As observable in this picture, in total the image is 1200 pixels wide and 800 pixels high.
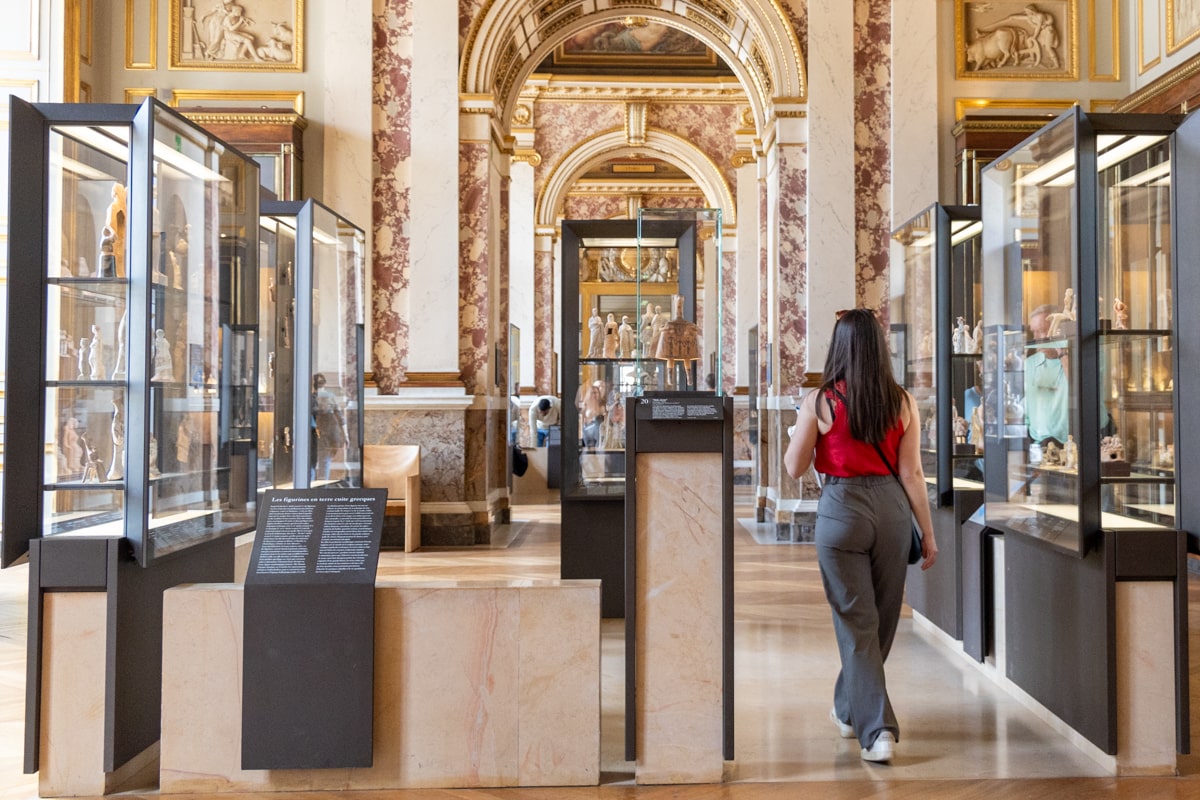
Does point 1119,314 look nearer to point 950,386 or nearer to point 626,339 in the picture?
point 950,386

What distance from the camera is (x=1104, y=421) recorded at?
13.9 feet

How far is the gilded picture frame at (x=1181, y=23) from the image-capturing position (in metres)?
9.17

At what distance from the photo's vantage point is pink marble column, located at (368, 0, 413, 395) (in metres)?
10.8

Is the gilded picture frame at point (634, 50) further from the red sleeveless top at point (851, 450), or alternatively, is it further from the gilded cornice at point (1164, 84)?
the red sleeveless top at point (851, 450)

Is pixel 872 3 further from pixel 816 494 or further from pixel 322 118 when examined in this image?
pixel 322 118

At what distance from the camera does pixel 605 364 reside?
6.52 m

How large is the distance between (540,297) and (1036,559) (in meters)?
18.3

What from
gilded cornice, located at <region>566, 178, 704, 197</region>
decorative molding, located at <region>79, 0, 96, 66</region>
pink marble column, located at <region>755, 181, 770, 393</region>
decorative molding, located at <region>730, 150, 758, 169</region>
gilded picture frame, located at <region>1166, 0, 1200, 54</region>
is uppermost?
gilded cornice, located at <region>566, 178, 704, 197</region>

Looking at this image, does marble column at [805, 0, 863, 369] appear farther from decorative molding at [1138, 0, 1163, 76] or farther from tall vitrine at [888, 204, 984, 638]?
tall vitrine at [888, 204, 984, 638]

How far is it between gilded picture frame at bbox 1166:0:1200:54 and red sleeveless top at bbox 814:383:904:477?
7339 millimetres

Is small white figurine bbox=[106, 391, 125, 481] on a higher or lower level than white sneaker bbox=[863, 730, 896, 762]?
higher

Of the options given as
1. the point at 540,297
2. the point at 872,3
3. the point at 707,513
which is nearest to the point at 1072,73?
the point at 872,3

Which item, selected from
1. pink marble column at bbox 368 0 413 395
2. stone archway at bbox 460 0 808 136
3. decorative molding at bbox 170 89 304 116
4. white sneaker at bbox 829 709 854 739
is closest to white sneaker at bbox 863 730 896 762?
white sneaker at bbox 829 709 854 739

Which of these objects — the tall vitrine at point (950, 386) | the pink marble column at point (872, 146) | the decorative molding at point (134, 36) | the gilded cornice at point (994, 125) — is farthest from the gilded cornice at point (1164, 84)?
the decorative molding at point (134, 36)
